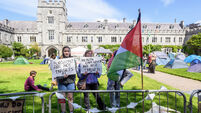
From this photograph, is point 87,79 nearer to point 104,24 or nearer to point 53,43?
point 53,43

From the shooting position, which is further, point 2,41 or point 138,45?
point 2,41

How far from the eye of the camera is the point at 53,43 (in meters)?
35.1

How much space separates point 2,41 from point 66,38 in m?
15.3

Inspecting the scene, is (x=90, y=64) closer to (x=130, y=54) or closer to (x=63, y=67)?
(x=63, y=67)

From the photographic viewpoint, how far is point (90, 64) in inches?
145

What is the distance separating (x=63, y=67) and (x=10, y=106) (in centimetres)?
137

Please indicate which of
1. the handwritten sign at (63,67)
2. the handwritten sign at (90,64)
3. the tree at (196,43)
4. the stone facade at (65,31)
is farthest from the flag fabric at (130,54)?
the tree at (196,43)

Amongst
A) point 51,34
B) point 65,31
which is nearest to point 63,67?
point 51,34

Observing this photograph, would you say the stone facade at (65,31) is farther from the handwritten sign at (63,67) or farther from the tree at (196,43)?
the handwritten sign at (63,67)

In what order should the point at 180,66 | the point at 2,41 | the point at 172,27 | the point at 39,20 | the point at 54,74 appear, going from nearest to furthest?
the point at 54,74 → the point at 180,66 → the point at 2,41 → the point at 39,20 → the point at 172,27

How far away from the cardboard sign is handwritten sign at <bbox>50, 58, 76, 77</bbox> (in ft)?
3.28

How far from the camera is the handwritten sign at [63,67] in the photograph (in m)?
3.36

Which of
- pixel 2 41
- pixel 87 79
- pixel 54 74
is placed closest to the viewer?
pixel 54 74

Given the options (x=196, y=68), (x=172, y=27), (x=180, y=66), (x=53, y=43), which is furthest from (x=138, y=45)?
(x=172, y=27)
